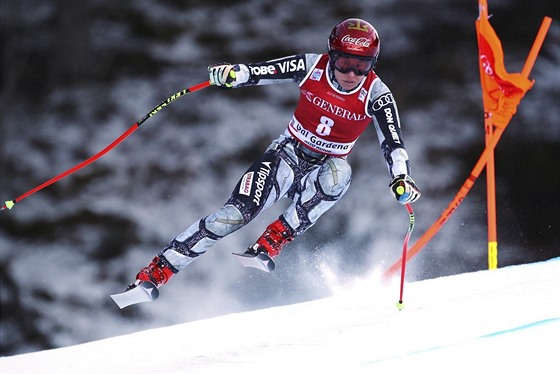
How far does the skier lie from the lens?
4105 millimetres

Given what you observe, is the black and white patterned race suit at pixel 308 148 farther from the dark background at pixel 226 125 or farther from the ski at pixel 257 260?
the dark background at pixel 226 125

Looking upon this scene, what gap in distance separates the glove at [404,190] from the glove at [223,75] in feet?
3.44

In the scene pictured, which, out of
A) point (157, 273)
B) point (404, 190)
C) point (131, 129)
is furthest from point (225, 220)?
point (404, 190)

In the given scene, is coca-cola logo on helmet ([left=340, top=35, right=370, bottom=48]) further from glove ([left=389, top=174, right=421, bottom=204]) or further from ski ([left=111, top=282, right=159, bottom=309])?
ski ([left=111, top=282, right=159, bottom=309])

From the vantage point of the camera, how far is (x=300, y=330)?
471 cm

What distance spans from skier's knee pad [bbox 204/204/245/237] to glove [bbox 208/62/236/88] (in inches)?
26.9

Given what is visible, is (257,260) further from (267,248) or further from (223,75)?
(223,75)

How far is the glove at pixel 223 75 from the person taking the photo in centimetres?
409

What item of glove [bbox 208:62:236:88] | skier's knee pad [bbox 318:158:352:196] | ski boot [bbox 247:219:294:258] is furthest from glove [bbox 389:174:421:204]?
glove [bbox 208:62:236:88]

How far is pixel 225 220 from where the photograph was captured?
421 cm

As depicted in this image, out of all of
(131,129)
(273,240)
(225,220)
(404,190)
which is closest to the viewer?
(404,190)

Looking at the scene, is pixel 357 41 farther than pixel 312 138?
No

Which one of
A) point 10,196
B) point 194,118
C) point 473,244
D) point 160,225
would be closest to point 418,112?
point 473,244

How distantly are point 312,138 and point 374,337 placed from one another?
3.91 ft
